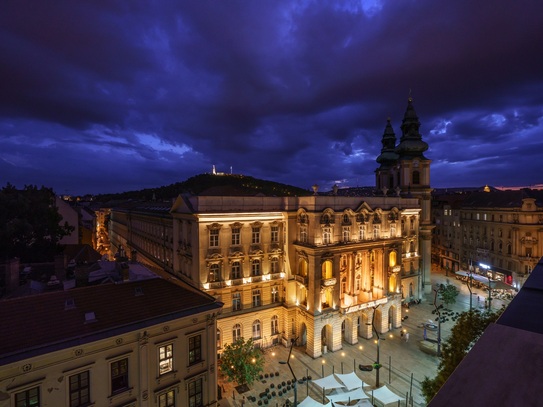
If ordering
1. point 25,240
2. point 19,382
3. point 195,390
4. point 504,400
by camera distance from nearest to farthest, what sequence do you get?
point 504,400 < point 19,382 < point 195,390 < point 25,240

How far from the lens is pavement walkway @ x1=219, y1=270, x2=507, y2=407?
32750 millimetres

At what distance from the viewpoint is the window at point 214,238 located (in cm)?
3925

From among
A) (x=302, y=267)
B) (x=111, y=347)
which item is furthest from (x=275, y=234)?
(x=111, y=347)

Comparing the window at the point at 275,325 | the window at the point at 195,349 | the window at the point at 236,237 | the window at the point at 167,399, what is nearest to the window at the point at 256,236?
the window at the point at 236,237

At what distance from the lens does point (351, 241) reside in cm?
4575

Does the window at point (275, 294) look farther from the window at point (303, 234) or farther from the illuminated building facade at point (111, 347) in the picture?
the illuminated building facade at point (111, 347)

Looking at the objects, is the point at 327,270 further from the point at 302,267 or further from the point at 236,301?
the point at 236,301

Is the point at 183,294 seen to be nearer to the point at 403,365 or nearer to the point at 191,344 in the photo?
the point at 191,344

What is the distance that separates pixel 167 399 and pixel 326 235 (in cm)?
2752

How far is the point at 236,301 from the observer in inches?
1613

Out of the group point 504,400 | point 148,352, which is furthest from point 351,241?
point 504,400

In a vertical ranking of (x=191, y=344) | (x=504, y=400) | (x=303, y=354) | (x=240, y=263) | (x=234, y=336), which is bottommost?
(x=303, y=354)

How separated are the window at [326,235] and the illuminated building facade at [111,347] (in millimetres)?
21083

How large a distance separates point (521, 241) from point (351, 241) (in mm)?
43942
